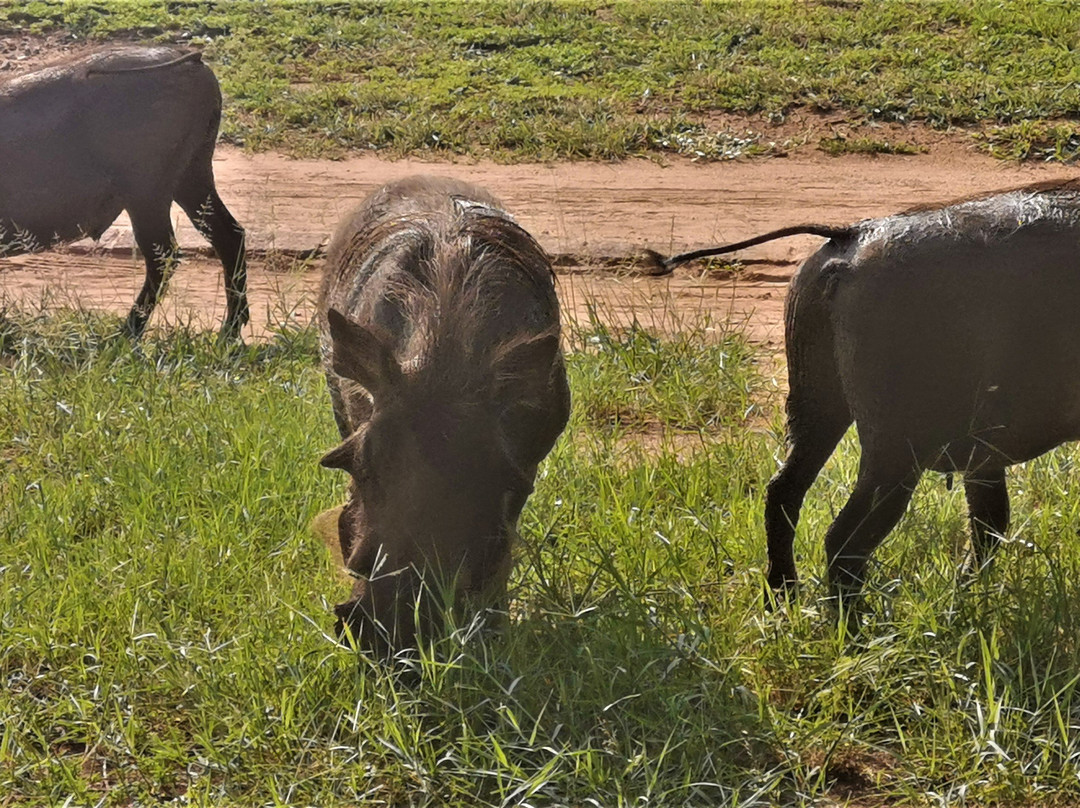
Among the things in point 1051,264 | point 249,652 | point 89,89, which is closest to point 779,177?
point 89,89

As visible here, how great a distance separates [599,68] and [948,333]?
24.9 ft

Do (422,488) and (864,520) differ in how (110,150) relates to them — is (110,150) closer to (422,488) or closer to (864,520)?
(422,488)

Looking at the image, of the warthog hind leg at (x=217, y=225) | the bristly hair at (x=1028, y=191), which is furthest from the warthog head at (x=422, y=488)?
the warthog hind leg at (x=217, y=225)

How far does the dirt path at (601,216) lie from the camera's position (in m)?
6.99

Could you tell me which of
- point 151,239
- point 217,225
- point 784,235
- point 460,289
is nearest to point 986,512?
point 784,235

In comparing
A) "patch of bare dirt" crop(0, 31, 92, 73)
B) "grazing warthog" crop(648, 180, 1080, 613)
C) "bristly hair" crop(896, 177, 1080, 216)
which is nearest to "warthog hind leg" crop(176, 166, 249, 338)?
"grazing warthog" crop(648, 180, 1080, 613)

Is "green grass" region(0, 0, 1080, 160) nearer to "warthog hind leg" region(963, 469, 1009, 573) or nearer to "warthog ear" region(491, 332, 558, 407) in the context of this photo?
"warthog hind leg" region(963, 469, 1009, 573)

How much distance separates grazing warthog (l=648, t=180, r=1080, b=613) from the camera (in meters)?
3.21

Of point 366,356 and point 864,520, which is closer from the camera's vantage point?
point 366,356

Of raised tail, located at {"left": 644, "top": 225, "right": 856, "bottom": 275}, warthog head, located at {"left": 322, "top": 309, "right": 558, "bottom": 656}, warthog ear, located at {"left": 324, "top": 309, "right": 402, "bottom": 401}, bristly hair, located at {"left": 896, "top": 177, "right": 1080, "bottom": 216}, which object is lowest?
warthog head, located at {"left": 322, "top": 309, "right": 558, "bottom": 656}

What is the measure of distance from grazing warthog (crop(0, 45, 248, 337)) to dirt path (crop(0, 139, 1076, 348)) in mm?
354

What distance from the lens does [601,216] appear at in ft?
26.7

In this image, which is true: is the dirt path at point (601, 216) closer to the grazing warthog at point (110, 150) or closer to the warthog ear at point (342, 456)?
the grazing warthog at point (110, 150)

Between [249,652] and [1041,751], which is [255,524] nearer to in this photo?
[249,652]
